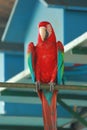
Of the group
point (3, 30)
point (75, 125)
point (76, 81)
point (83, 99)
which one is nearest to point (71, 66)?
point (76, 81)

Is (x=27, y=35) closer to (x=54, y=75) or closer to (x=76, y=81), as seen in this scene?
(x=76, y=81)

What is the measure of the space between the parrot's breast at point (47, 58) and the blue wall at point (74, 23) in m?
1.17

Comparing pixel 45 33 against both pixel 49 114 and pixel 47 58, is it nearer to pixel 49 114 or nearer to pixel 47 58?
pixel 47 58

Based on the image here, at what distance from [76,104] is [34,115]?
26.0 inches

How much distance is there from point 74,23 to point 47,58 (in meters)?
1.38

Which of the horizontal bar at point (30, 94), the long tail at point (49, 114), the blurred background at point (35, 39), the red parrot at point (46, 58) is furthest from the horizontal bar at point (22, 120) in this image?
the long tail at point (49, 114)

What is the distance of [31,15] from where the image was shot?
678 cm

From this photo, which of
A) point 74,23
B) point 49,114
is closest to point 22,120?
point 74,23

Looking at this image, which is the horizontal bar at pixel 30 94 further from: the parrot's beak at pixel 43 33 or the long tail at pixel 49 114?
the long tail at pixel 49 114

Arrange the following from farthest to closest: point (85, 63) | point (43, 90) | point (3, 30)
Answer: point (3, 30) < point (85, 63) < point (43, 90)

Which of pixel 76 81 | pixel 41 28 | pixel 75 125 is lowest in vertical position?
pixel 75 125

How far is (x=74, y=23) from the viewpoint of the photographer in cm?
562

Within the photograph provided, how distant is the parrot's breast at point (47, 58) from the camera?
4.29m

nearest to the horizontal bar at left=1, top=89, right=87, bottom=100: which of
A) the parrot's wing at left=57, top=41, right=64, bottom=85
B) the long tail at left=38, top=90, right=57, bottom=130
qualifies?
the parrot's wing at left=57, top=41, right=64, bottom=85
